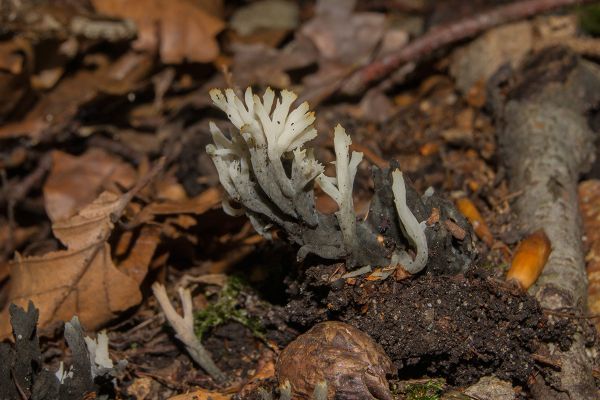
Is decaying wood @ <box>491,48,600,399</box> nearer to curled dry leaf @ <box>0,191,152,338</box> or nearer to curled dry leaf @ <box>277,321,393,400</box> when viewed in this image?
curled dry leaf @ <box>277,321,393,400</box>

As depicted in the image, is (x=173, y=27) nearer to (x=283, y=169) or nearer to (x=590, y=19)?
(x=283, y=169)

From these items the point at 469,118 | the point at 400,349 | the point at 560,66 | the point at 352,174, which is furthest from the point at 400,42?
the point at 400,349

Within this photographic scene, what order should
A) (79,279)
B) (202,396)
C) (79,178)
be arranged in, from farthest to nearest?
(79,178) → (79,279) → (202,396)

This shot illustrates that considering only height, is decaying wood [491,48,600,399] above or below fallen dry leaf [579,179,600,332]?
above

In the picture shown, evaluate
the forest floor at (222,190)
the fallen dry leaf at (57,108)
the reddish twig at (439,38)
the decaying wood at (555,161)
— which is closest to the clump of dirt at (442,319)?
the forest floor at (222,190)

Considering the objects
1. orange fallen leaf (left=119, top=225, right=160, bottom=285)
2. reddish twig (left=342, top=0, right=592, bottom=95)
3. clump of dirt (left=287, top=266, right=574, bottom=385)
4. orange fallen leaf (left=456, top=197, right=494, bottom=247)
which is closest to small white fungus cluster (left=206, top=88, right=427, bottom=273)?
clump of dirt (left=287, top=266, right=574, bottom=385)

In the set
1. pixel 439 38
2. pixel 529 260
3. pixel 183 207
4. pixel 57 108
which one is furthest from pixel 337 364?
pixel 57 108

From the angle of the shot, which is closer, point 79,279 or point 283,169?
point 283,169
